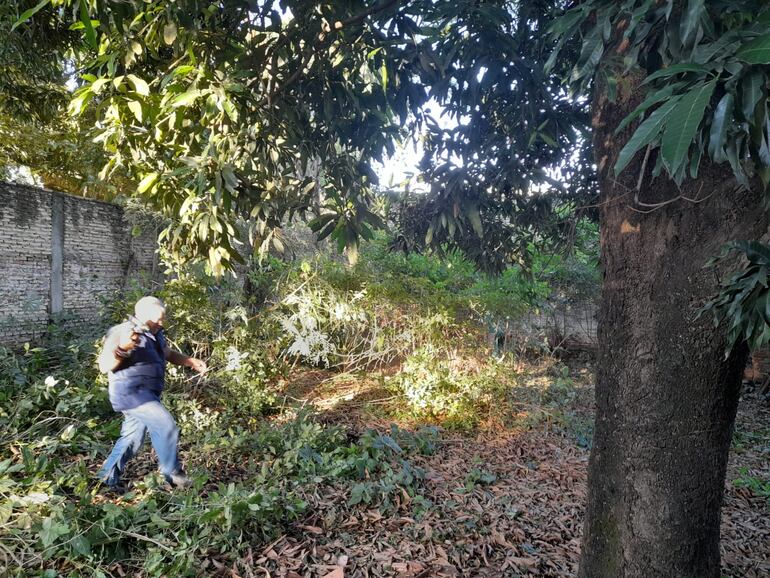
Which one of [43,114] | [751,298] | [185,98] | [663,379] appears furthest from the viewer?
[43,114]

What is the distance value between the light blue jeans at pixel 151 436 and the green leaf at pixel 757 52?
3500 millimetres

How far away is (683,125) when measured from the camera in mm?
1049

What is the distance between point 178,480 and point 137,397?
2.17ft

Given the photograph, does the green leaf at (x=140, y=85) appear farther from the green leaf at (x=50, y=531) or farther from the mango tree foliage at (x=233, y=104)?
the green leaf at (x=50, y=531)

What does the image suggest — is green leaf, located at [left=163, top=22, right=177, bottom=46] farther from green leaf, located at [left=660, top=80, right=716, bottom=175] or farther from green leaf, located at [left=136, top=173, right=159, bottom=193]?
green leaf, located at [left=660, top=80, right=716, bottom=175]

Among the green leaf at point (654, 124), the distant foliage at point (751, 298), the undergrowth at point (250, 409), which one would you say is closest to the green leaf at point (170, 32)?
the green leaf at point (654, 124)

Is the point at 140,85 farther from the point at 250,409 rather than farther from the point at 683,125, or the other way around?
the point at 250,409

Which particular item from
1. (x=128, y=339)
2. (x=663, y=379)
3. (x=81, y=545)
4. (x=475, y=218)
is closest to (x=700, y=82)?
(x=663, y=379)

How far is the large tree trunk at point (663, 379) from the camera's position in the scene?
1794 millimetres

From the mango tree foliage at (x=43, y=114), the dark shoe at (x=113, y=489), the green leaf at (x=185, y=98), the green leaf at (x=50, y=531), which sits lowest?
the dark shoe at (x=113, y=489)

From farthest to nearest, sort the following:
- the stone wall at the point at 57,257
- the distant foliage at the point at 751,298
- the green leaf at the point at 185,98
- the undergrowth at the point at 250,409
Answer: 1. the stone wall at the point at 57,257
2. the undergrowth at the point at 250,409
3. the green leaf at the point at 185,98
4. the distant foliage at the point at 751,298

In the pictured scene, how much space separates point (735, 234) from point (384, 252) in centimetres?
505

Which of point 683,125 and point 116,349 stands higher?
point 683,125

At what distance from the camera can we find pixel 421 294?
5.82m
